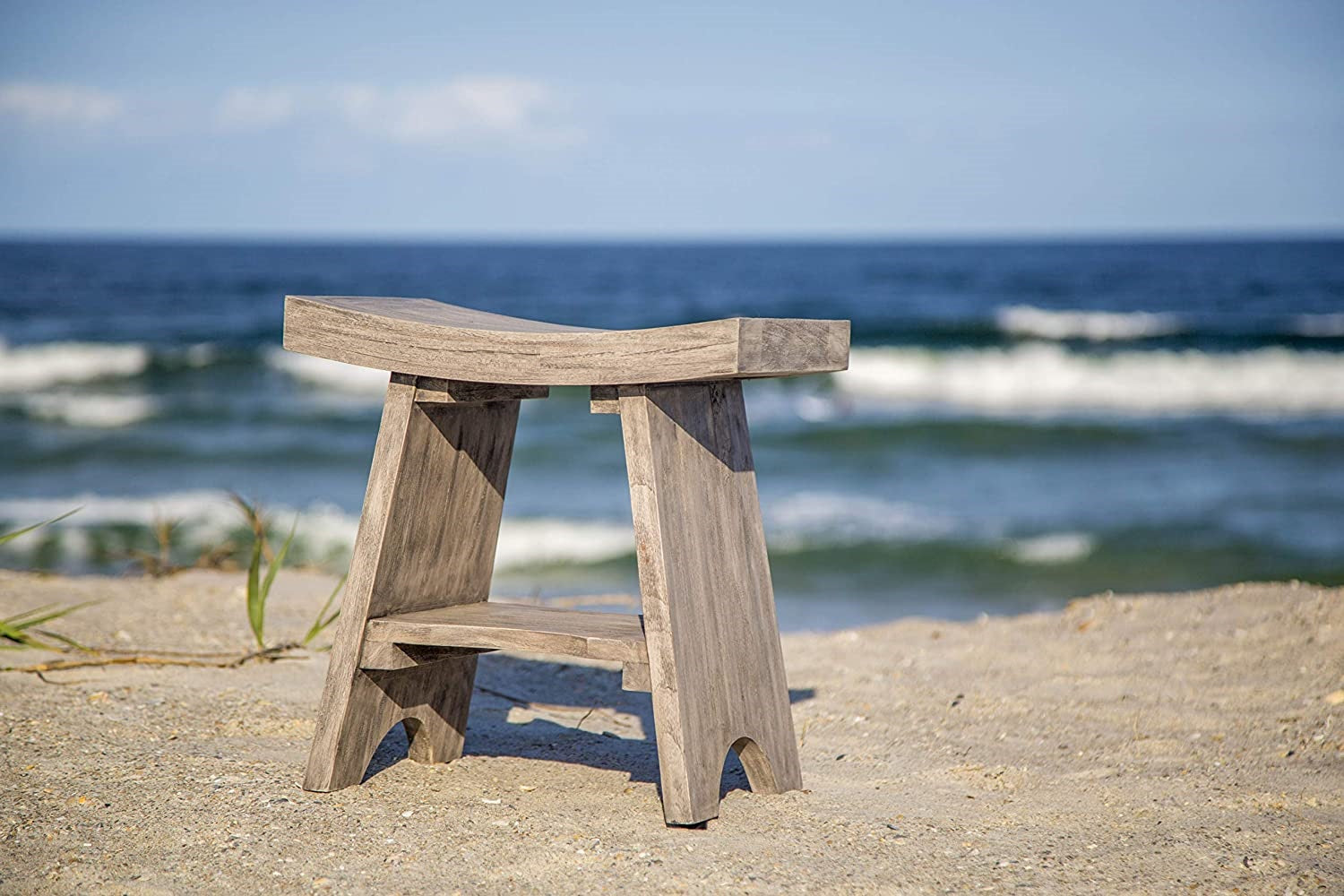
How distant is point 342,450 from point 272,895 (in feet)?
32.3

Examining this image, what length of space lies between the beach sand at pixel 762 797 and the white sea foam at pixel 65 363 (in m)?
12.4

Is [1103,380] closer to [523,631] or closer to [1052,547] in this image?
[1052,547]

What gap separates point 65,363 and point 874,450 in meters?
11.1

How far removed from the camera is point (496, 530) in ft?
9.70

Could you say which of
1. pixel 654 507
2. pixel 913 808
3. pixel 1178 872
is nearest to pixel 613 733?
pixel 913 808

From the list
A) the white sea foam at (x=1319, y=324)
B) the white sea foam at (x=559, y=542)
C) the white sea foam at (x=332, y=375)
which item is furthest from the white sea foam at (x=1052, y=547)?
the white sea foam at (x=1319, y=324)

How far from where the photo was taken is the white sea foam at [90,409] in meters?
12.8

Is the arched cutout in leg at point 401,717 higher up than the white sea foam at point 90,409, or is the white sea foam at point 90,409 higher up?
the arched cutout in leg at point 401,717

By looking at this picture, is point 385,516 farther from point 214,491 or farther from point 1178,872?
point 214,491

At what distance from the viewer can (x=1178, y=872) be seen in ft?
A: 7.47

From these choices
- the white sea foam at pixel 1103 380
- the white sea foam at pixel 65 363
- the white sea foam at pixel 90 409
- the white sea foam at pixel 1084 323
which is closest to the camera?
the white sea foam at pixel 90 409

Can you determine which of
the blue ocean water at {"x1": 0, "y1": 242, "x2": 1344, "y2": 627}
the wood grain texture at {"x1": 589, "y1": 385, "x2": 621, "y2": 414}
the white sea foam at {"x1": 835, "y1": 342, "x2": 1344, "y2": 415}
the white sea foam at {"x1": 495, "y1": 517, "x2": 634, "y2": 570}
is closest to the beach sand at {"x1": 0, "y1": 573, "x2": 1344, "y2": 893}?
the wood grain texture at {"x1": 589, "y1": 385, "x2": 621, "y2": 414}

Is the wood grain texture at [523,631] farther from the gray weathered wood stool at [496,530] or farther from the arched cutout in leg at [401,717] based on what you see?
the arched cutout in leg at [401,717]

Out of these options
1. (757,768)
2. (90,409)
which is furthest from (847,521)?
(90,409)
